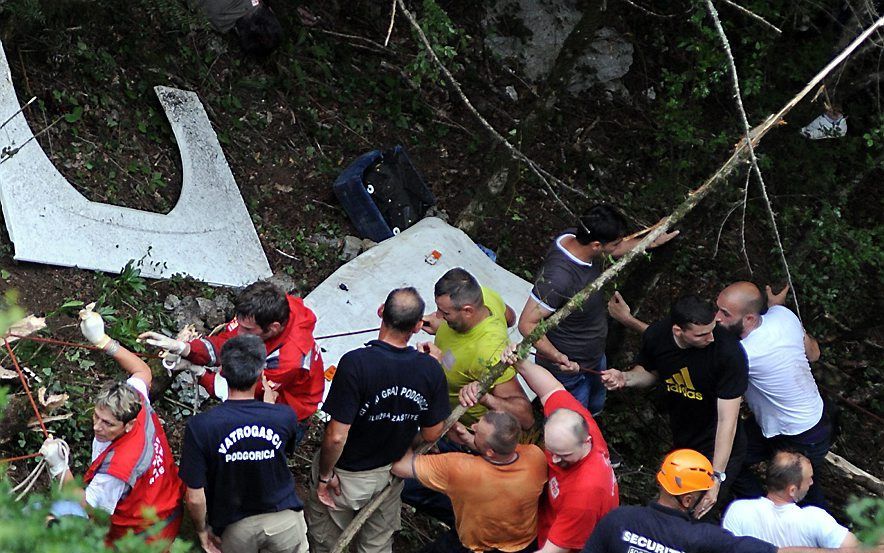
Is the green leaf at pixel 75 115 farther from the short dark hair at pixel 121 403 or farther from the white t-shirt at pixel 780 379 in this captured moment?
the white t-shirt at pixel 780 379

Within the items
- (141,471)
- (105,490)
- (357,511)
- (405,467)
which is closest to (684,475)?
(405,467)

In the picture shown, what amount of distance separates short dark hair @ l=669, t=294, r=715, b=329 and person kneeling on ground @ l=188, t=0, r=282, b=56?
4.75 m

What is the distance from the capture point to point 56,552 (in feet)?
5.94

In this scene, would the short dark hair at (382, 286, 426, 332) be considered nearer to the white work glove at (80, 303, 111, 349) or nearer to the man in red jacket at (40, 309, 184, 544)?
the man in red jacket at (40, 309, 184, 544)

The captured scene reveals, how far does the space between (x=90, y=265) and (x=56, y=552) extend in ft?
14.3

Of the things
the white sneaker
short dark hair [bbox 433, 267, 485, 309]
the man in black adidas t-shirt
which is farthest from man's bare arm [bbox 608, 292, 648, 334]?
the white sneaker

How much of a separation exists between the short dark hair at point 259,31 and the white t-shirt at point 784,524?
5585 mm

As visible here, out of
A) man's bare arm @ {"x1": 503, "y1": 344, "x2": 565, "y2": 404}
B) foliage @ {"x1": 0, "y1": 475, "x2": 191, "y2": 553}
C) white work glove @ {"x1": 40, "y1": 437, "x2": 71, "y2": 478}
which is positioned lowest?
white work glove @ {"x1": 40, "y1": 437, "x2": 71, "y2": 478}

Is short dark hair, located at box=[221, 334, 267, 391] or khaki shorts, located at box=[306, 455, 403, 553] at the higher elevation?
short dark hair, located at box=[221, 334, 267, 391]

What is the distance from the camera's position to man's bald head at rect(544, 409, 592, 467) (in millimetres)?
3982

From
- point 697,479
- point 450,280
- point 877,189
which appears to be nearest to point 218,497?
point 450,280

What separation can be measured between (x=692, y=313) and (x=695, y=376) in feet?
1.30

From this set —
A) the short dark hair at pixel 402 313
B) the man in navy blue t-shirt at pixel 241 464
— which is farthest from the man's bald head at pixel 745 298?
the man in navy blue t-shirt at pixel 241 464

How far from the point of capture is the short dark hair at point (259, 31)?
309 inches
